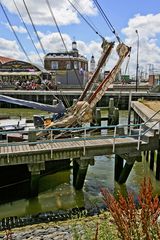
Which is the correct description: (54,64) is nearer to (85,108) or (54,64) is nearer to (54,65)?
(54,65)

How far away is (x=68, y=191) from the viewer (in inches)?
561

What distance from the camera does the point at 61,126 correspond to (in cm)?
1628

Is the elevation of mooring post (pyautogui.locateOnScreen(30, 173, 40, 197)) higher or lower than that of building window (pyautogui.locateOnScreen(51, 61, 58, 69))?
lower

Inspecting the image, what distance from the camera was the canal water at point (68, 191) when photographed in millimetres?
12617

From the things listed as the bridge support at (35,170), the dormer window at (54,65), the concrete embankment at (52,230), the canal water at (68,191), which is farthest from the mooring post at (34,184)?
the dormer window at (54,65)

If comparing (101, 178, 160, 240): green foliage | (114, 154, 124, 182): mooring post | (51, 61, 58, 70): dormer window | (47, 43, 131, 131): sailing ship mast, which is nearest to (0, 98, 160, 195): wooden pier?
(114, 154, 124, 182): mooring post

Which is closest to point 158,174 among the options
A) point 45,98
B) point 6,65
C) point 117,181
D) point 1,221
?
point 117,181

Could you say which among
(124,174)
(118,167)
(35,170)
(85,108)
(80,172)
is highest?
(85,108)

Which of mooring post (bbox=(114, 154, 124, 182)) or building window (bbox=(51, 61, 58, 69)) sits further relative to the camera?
building window (bbox=(51, 61, 58, 69))

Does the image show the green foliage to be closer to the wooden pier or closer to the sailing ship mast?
the wooden pier

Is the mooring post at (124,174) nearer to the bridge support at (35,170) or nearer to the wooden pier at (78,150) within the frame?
the wooden pier at (78,150)

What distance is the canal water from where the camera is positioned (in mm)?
12617

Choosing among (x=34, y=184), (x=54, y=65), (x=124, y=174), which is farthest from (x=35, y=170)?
(x=54, y=65)

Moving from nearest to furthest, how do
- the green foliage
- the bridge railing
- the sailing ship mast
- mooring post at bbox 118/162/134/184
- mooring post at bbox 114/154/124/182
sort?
the green foliage
the bridge railing
mooring post at bbox 118/162/134/184
mooring post at bbox 114/154/124/182
the sailing ship mast
